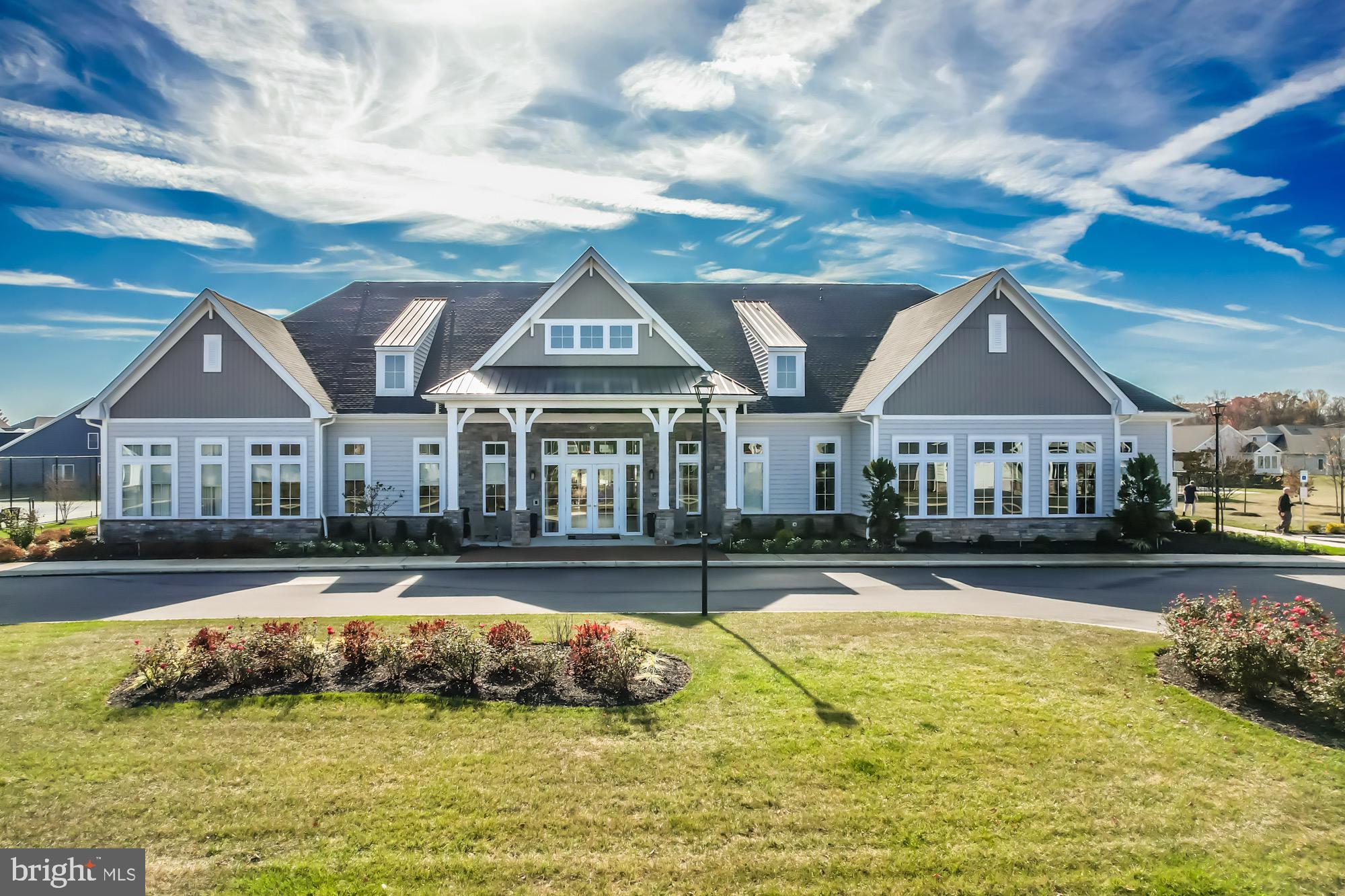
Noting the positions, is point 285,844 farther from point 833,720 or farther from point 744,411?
point 744,411

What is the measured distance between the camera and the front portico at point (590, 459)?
71.7 feet

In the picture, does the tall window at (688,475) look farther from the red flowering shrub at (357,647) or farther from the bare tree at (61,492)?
the bare tree at (61,492)

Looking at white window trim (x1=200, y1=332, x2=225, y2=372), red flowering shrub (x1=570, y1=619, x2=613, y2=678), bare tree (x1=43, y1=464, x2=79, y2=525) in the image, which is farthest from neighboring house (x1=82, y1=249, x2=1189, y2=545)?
bare tree (x1=43, y1=464, x2=79, y2=525)

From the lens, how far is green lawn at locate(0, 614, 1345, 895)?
5.12m

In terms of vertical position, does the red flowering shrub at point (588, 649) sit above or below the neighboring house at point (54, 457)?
below

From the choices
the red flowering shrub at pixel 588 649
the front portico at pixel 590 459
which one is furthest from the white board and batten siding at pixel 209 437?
the red flowering shrub at pixel 588 649

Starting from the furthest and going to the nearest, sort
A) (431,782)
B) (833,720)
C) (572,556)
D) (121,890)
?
(572,556)
(833,720)
(431,782)
(121,890)

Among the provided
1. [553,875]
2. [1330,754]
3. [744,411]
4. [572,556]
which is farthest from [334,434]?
[1330,754]

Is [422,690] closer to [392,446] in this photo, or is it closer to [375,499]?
[375,499]

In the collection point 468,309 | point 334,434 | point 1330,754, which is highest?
point 468,309

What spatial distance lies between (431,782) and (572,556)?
534 inches

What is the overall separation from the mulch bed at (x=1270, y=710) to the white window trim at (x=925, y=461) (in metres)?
12.9

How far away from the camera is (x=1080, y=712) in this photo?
26.1ft

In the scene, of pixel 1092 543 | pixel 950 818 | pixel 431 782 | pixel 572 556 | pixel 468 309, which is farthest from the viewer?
Answer: pixel 468 309
